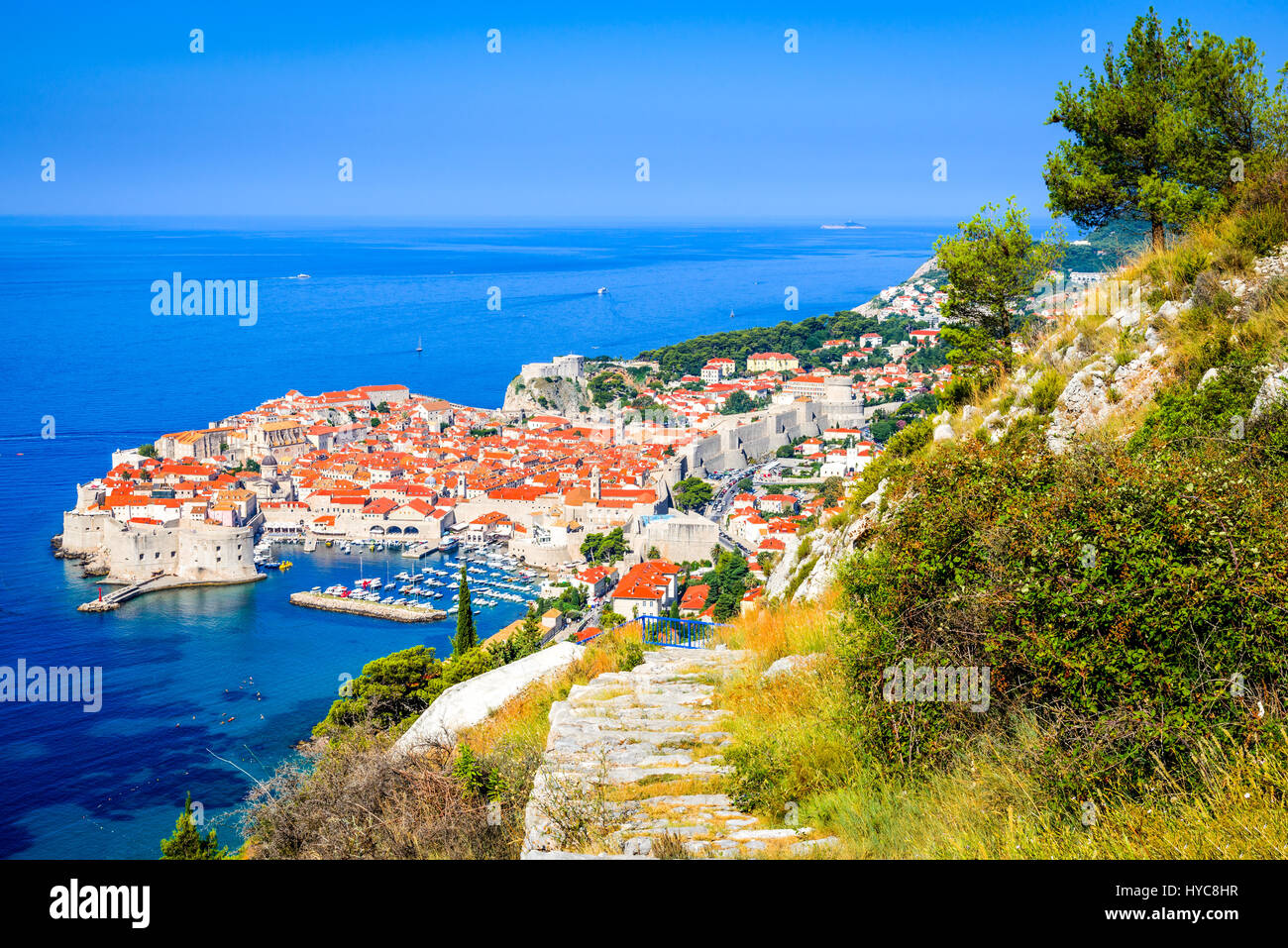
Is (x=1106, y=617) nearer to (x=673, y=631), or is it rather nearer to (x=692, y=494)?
(x=673, y=631)

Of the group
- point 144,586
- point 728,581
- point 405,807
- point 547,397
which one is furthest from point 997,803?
point 547,397

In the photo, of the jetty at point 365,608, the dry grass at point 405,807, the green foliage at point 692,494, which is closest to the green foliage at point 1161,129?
the dry grass at point 405,807

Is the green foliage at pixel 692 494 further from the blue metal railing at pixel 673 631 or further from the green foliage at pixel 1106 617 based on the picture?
the green foliage at pixel 1106 617

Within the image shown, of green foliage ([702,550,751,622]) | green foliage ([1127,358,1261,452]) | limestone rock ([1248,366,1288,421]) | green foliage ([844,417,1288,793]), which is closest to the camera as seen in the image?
green foliage ([844,417,1288,793])

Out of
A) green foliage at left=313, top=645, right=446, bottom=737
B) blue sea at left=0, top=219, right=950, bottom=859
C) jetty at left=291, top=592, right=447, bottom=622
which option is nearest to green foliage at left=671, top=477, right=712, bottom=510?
blue sea at left=0, top=219, right=950, bottom=859

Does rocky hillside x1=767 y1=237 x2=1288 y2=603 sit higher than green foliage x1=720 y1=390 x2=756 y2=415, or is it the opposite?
rocky hillside x1=767 y1=237 x2=1288 y2=603

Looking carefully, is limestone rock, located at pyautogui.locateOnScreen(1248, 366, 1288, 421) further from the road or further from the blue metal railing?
the road
